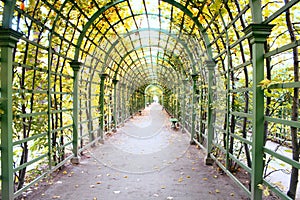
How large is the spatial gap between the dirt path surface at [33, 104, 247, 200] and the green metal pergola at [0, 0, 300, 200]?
0.33m

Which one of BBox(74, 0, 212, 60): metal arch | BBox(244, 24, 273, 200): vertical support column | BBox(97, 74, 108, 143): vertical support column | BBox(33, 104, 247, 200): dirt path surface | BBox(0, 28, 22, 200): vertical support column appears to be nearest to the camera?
BBox(244, 24, 273, 200): vertical support column

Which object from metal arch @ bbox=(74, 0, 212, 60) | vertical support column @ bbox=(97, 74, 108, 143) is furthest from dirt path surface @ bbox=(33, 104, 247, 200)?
metal arch @ bbox=(74, 0, 212, 60)

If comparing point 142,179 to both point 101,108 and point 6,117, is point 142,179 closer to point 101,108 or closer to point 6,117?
point 6,117

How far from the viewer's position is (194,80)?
8352 mm

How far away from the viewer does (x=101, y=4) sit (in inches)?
245

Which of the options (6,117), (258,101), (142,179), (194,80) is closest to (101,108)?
(194,80)

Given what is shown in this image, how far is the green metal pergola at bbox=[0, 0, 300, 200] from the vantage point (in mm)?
2939

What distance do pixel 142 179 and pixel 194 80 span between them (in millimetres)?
4468

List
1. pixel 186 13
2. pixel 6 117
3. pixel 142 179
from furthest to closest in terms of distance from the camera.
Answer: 1. pixel 186 13
2. pixel 142 179
3. pixel 6 117

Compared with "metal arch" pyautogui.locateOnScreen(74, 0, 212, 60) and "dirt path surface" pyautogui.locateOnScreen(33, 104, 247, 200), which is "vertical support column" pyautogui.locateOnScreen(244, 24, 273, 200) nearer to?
"dirt path surface" pyautogui.locateOnScreen(33, 104, 247, 200)

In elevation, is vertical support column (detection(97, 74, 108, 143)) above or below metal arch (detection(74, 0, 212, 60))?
below

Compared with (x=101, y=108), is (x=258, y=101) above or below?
above

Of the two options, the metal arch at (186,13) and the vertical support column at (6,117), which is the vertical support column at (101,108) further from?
the vertical support column at (6,117)

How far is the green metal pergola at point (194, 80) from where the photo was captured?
9.64 feet
